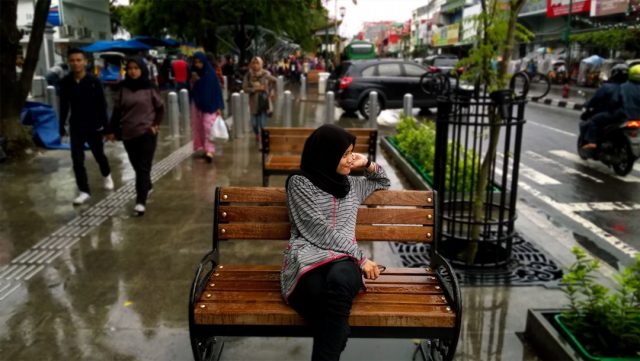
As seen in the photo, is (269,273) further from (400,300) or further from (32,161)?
(32,161)

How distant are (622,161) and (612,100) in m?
0.93

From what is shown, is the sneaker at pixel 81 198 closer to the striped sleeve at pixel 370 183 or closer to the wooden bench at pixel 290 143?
the wooden bench at pixel 290 143

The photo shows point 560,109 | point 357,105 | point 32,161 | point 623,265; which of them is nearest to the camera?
point 623,265

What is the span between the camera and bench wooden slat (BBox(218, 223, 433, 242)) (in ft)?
11.8

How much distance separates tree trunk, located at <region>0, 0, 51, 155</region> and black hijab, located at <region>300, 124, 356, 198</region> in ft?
27.0

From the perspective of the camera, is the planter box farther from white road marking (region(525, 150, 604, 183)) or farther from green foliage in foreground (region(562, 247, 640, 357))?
white road marking (region(525, 150, 604, 183))

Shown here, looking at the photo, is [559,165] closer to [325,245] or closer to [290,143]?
[290,143]

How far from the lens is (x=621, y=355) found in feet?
10.5

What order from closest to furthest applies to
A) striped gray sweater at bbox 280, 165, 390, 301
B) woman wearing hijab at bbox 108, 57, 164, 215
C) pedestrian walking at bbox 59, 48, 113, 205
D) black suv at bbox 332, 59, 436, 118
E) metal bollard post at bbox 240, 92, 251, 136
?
striped gray sweater at bbox 280, 165, 390, 301
woman wearing hijab at bbox 108, 57, 164, 215
pedestrian walking at bbox 59, 48, 113, 205
metal bollard post at bbox 240, 92, 251, 136
black suv at bbox 332, 59, 436, 118

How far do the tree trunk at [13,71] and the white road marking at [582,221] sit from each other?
818cm

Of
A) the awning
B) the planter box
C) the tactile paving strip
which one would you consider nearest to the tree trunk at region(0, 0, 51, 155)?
the tactile paving strip

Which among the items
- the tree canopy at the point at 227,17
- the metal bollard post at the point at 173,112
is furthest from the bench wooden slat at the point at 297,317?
the tree canopy at the point at 227,17

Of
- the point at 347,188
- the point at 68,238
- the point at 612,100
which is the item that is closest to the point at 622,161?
the point at 612,100

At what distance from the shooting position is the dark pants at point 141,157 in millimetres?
6500
